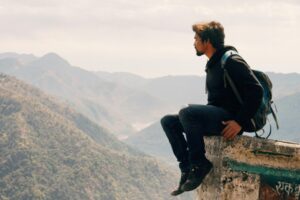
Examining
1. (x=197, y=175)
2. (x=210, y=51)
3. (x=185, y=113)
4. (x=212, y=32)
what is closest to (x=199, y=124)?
(x=185, y=113)

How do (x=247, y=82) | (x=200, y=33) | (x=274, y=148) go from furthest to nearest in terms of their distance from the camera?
(x=200, y=33) → (x=247, y=82) → (x=274, y=148)

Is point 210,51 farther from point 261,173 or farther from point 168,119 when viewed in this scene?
point 261,173

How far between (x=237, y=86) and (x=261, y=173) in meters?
1.15

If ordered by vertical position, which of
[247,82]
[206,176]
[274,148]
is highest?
[247,82]

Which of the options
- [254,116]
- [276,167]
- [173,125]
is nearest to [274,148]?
[276,167]

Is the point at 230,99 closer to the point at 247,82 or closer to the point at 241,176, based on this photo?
the point at 247,82

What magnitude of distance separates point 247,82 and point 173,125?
1348mm

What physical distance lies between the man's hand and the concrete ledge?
0.16m

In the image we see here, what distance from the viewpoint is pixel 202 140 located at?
6.85 metres

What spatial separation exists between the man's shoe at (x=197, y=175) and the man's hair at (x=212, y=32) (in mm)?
1618

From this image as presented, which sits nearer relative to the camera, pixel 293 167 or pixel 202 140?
pixel 293 167

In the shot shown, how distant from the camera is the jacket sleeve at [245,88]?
22.0 ft

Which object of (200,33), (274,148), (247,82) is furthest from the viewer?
(200,33)

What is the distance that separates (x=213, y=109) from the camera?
700 centimetres
